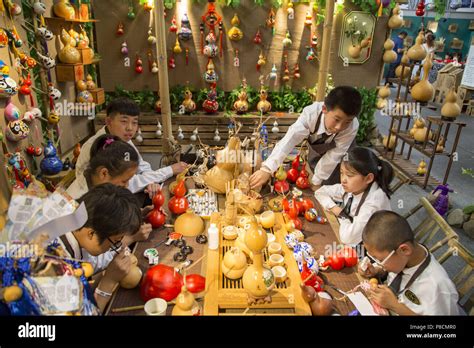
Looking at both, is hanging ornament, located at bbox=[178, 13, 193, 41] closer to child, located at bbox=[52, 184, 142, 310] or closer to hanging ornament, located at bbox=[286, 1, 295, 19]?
hanging ornament, located at bbox=[286, 1, 295, 19]

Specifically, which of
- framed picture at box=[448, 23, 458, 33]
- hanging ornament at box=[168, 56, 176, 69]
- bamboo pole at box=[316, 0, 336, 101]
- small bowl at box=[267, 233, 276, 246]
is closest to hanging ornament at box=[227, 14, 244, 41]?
hanging ornament at box=[168, 56, 176, 69]

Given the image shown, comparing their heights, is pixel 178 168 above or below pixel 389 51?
below

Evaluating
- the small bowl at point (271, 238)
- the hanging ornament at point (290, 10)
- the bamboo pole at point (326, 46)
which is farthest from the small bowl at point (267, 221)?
the hanging ornament at point (290, 10)

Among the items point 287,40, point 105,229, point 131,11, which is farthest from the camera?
point 287,40

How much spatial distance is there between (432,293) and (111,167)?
1.42 m

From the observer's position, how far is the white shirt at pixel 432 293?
3.97ft

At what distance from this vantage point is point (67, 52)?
3.85 metres

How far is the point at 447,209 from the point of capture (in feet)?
11.4

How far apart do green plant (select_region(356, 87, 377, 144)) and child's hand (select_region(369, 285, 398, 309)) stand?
14.3ft

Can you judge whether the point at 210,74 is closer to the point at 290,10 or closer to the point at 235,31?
the point at 235,31

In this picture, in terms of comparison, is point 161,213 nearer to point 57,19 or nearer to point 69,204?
point 69,204

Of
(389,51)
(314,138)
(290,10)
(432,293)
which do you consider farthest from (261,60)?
(432,293)
